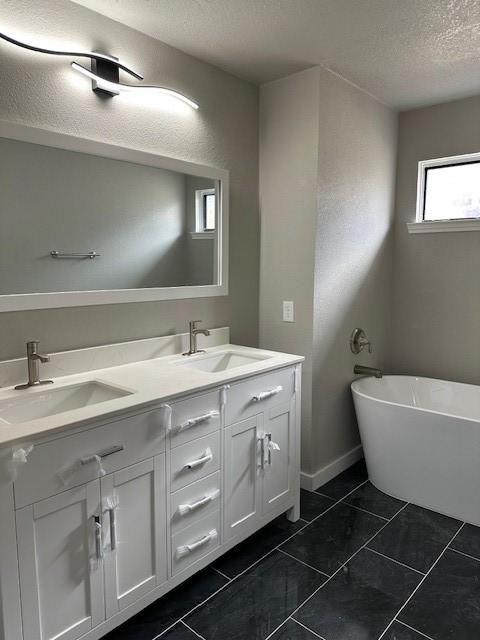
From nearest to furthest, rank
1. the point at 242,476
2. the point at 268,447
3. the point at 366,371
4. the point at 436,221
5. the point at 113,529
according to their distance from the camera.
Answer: the point at 113,529
the point at 242,476
the point at 268,447
the point at 366,371
the point at 436,221

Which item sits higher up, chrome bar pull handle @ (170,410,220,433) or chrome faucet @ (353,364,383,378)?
chrome bar pull handle @ (170,410,220,433)

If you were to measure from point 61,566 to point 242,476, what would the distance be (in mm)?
859

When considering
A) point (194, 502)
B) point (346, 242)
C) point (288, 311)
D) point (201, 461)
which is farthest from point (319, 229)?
point (194, 502)

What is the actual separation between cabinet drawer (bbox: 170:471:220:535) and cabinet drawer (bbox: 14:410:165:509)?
0.25 metres

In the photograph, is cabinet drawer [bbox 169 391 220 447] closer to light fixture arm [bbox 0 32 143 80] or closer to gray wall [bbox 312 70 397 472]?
gray wall [bbox 312 70 397 472]

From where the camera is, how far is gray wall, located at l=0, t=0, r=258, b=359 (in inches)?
70.4

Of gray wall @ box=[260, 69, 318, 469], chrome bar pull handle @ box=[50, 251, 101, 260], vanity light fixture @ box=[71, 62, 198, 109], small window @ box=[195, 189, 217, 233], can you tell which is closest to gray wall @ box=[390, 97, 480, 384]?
gray wall @ box=[260, 69, 318, 469]

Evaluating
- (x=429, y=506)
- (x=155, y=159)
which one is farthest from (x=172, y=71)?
(x=429, y=506)

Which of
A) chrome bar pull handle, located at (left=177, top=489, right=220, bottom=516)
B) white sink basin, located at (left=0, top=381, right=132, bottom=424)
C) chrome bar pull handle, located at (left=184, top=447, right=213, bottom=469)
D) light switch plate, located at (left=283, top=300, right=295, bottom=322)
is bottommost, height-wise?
chrome bar pull handle, located at (left=177, top=489, right=220, bottom=516)

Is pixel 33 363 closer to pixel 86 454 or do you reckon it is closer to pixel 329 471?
pixel 86 454

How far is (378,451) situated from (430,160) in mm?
2000

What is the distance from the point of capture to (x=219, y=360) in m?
2.53

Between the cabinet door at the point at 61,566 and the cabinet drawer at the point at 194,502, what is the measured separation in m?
0.33

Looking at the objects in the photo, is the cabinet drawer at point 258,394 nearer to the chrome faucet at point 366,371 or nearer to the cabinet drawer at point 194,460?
the cabinet drawer at point 194,460
